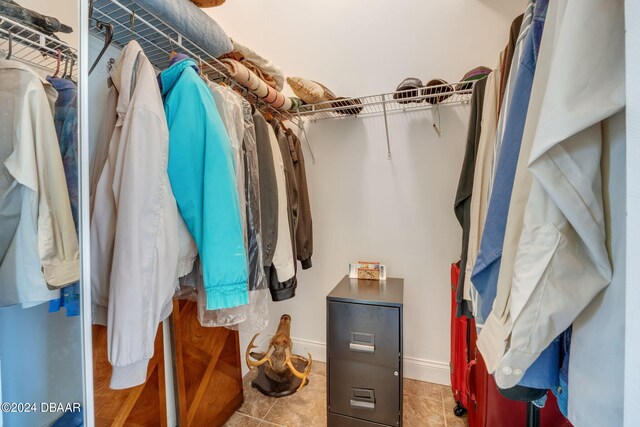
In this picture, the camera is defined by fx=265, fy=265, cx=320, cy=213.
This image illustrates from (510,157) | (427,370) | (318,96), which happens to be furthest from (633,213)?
(427,370)

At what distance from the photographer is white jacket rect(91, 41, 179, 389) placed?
60 centimetres

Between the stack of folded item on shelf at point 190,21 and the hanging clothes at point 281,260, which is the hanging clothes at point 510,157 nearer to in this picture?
the hanging clothes at point 281,260

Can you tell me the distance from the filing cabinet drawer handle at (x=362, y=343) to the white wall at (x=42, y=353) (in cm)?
94

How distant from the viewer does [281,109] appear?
1491mm

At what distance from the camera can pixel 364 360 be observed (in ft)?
3.92

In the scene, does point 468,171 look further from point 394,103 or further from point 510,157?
point 394,103

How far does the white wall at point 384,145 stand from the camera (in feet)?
5.00

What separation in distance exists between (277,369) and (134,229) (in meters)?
1.31

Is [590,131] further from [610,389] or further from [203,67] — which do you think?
[203,67]

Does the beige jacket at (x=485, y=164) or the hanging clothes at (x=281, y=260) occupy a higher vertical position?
the beige jacket at (x=485, y=164)

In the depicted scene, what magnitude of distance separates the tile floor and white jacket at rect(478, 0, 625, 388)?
1219mm

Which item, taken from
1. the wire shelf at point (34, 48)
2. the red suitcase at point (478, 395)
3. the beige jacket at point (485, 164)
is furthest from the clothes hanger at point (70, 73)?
the red suitcase at point (478, 395)

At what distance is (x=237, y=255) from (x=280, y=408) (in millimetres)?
1107

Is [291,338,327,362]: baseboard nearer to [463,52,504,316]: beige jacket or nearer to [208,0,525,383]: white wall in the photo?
[208,0,525,383]: white wall
